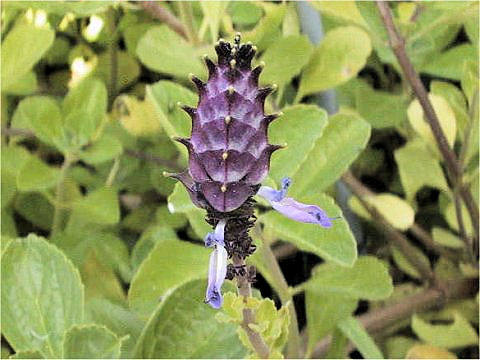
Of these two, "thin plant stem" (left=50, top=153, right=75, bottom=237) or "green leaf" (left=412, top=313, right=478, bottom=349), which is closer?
"green leaf" (left=412, top=313, right=478, bottom=349)

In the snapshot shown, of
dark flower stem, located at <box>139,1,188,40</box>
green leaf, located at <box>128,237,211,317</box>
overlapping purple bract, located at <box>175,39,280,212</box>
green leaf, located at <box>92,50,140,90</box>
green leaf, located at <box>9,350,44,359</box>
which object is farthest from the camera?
green leaf, located at <box>92,50,140,90</box>

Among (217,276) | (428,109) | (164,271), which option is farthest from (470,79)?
(217,276)

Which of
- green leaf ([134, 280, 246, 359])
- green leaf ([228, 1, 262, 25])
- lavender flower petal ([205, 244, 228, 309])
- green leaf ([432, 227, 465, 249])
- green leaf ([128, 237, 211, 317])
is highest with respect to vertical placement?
green leaf ([228, 1, 262, 25])

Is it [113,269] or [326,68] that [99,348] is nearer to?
[113,269]

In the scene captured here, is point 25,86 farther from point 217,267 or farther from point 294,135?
point 217,267

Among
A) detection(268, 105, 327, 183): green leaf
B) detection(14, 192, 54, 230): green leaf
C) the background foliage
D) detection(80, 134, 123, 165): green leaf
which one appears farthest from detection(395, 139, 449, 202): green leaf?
detection(14, 192, 54, 230): green leaf

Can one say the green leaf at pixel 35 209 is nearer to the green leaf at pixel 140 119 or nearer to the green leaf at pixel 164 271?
the green leaf at pixel 140 119

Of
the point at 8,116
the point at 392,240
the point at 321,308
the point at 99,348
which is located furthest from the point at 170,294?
the point at 8,116

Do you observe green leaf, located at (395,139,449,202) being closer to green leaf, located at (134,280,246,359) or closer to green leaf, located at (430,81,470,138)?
green leaf, located at (430,81,470,138)
